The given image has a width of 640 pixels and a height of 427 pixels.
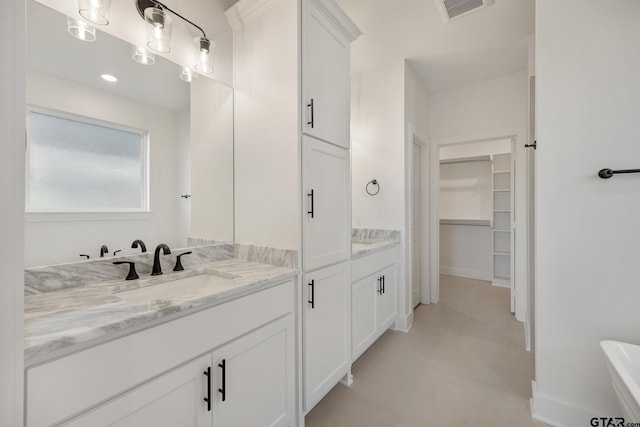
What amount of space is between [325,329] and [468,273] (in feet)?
13.5

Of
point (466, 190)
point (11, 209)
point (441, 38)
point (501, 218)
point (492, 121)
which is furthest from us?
point (466, 190)

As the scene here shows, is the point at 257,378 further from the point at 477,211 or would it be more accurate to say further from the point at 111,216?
the point at 477,211

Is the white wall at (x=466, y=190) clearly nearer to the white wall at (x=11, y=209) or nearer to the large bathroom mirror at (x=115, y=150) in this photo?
the large bathroom mirror at (x=115, y=150)

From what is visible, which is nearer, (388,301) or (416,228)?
(388,301)

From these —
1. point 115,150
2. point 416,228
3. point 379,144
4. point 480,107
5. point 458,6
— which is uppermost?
point 458,6

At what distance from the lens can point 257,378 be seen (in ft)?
4.23

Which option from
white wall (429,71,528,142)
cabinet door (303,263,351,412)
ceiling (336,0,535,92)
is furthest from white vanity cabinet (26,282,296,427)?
white wall (429,71,528,142)

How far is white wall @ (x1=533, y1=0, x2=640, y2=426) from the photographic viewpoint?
4.77 ft

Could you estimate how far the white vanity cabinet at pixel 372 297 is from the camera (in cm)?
217

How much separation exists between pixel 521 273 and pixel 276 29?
132 inches

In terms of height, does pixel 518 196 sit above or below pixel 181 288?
above

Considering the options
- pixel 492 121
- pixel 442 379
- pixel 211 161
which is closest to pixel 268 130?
pixel 211 161

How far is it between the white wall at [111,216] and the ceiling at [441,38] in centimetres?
168

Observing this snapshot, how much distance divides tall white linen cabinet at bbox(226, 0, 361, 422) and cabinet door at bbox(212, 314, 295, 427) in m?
0.11
